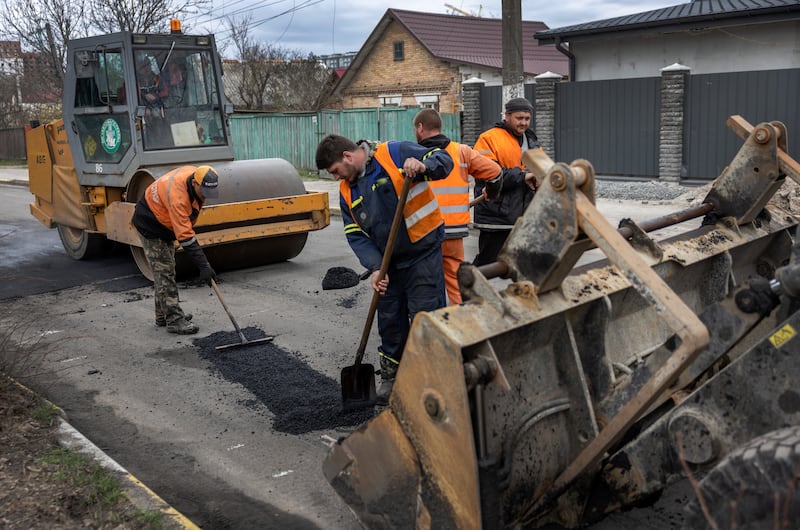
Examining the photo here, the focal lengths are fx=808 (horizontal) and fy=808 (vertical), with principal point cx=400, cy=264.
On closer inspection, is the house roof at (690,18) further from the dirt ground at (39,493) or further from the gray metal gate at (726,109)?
the dirt ground at (39,493)

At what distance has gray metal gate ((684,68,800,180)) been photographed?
13.1 m

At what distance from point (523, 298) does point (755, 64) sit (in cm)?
1478

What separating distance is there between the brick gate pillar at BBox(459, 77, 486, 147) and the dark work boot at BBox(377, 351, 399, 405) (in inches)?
477

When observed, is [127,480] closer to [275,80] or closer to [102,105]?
[102,105]

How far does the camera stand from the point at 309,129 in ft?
64.3

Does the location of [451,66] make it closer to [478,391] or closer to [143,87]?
[143,87]

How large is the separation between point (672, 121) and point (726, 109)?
88 cm

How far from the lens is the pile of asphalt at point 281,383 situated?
4605 mm

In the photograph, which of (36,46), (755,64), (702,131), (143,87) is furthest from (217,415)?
Result: (36,46)

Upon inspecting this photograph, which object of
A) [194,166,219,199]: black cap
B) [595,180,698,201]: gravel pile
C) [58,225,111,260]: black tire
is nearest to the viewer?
[194,166,219,199]: black cap

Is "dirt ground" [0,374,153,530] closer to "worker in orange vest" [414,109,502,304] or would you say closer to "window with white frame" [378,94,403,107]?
"worker in orange vest" [414,109,502,304]

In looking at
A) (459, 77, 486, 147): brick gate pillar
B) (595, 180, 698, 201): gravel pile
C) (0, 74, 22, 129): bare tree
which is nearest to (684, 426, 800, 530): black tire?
(595, 180, 698, 201): gravel pile

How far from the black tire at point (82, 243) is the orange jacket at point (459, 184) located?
18.0 feet

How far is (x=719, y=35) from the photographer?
15.7 m
